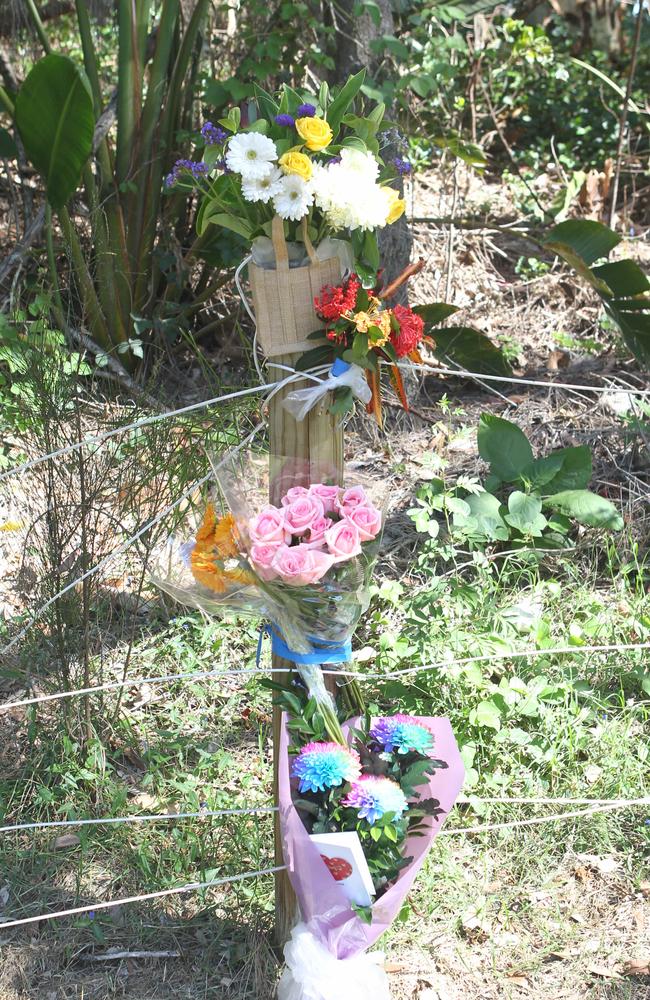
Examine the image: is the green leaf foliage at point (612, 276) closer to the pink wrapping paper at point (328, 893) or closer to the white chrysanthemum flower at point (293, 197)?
the white chrysanthemum flower at point (293, 197)

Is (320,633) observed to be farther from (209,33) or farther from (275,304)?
(209,33)

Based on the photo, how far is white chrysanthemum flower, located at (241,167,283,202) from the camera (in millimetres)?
1654

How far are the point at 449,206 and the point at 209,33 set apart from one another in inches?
68.9

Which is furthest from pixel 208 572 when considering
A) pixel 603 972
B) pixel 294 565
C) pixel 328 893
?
pixel 603 972

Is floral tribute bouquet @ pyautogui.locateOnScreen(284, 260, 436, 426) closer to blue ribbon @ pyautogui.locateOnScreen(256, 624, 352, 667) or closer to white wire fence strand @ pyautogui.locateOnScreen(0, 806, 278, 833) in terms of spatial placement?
blue ribbon @ pyautogui.locateOnScreen(256, 624, 352, 667)

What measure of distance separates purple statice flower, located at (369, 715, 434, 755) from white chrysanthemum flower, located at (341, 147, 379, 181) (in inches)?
42.2

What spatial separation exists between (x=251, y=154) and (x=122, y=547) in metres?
1.32

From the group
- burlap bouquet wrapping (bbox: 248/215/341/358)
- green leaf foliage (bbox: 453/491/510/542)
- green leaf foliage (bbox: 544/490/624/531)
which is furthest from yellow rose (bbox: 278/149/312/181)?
green leaf foliage (bbox: 544/490/624/531)

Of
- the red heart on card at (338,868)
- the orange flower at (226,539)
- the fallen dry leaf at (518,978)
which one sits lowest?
the fallen dry leaf at (518,978)

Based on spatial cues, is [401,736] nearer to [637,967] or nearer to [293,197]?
[637,967]

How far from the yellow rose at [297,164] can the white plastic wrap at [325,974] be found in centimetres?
137

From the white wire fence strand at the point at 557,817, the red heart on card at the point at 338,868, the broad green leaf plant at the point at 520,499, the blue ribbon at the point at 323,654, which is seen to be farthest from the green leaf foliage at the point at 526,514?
the red heart on card at the point at 338,868

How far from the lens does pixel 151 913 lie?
2318mm

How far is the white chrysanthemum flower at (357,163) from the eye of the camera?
169cm
